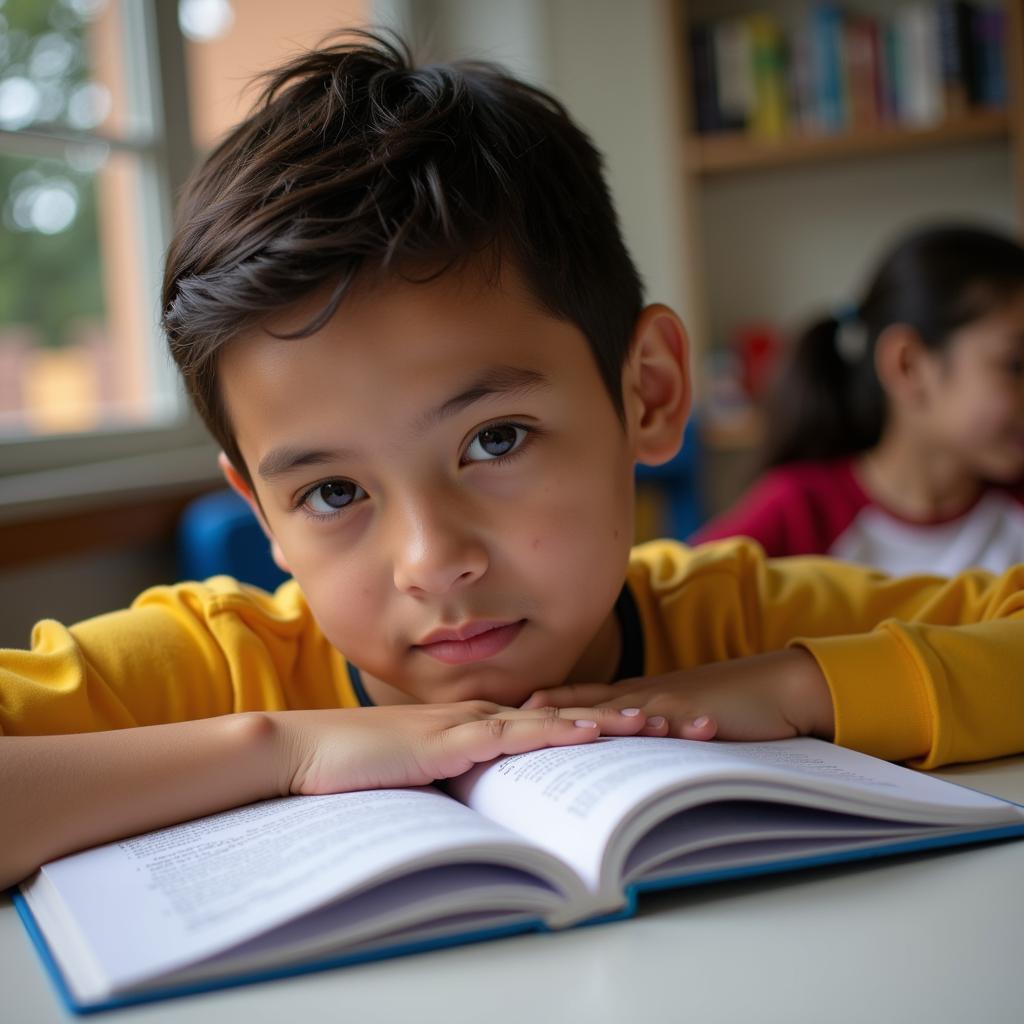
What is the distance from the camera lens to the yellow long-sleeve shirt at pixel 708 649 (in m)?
0.81

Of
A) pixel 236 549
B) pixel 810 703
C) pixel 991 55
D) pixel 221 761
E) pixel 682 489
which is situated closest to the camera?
pixel 221 761

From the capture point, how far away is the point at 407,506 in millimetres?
789

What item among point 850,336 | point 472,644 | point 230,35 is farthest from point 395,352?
point 230,35

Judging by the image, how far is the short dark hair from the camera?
2.58 ft

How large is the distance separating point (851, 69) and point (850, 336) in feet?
3.38

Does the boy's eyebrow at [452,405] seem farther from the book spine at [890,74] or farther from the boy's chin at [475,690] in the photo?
the book spine at [890,74]

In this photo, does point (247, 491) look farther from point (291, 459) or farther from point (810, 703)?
point (810, 703)

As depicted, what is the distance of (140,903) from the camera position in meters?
0.56

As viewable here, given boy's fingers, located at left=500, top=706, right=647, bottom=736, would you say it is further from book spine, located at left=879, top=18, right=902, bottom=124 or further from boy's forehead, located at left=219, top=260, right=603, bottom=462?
book spine, located at left=879, top=18, right=902, bottom=124

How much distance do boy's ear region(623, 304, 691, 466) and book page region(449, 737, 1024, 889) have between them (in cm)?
35

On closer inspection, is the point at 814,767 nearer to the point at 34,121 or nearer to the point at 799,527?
the point at 799,527

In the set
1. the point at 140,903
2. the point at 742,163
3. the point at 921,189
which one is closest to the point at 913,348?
the point at 742,163

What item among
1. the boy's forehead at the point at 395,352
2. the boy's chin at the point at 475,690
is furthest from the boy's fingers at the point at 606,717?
the boy's forehead at the point at 395,352

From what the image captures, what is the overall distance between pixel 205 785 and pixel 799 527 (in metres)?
1.58
